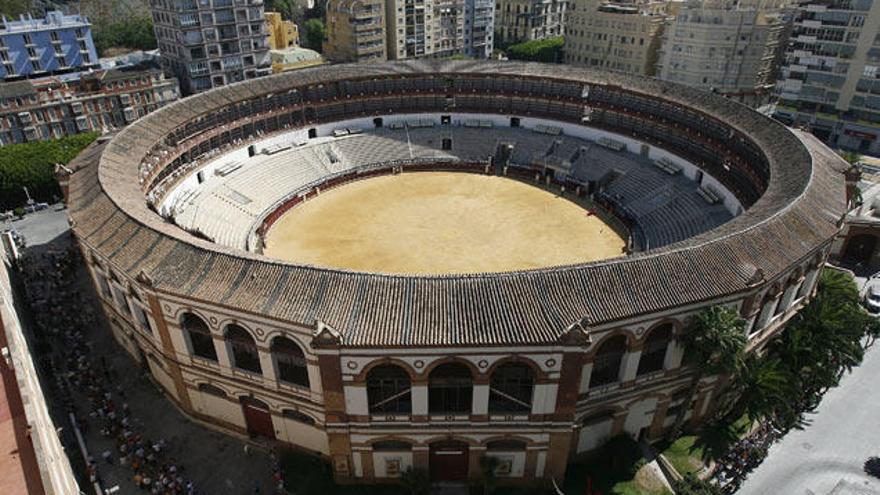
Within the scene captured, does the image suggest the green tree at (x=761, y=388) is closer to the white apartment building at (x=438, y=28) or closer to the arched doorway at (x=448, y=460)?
the arched doorway at (x=448, y=460)

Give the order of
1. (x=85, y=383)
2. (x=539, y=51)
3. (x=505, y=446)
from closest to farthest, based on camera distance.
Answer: (x=505, y=446) → (x=85, y=383) → (x=539, y=51)

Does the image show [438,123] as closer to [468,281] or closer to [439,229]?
[439,229]

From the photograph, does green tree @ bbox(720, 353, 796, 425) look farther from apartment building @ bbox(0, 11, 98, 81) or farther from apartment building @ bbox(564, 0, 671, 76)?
apartment building @ bbox(0, 11, 98, 81)

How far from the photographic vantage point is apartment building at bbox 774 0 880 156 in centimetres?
9550

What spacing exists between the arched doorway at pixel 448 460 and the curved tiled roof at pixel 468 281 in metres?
9.84

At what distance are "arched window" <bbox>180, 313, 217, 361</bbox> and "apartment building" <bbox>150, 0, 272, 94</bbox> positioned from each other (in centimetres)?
8737

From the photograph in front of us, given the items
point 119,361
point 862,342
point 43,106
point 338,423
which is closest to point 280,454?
point 338,423

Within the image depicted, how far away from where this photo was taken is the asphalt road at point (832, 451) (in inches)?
1608

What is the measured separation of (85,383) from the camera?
4781cm

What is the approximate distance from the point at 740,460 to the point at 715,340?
40.8ft

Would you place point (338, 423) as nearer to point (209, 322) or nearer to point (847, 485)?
point (209, 322)

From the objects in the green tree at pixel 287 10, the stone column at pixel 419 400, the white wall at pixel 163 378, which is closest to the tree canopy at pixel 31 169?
the white wall at pixel 163 378

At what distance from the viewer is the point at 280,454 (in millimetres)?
41688

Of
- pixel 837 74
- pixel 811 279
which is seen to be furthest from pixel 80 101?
pixel 837 74
